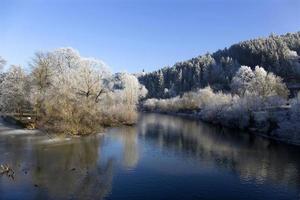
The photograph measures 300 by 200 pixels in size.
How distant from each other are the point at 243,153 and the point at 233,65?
448 ft

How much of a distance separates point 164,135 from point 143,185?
1181 inches

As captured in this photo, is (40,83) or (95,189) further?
(40,83)

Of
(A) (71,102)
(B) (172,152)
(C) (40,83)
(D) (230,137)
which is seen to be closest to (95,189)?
(B) (172,152)

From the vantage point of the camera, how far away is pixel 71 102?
54.4 m

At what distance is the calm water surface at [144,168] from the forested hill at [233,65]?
107749 millimetres

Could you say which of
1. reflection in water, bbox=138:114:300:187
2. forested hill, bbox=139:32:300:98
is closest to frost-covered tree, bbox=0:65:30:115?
reflection in water, bbox=138:114:300:187

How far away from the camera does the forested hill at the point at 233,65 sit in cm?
15329

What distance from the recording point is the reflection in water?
33719 millimetres

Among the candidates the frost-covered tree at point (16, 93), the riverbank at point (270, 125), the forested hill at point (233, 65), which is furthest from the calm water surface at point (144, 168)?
the forested hill at point (233, 65)

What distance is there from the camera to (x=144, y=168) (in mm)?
34250

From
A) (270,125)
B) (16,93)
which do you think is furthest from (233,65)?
(16,93)

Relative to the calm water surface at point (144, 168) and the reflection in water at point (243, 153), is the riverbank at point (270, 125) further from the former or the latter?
the calm water surface at point (144, 168)

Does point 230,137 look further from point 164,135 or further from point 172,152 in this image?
point 172,152

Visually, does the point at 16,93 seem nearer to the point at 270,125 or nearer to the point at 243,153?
the point at 243,153
